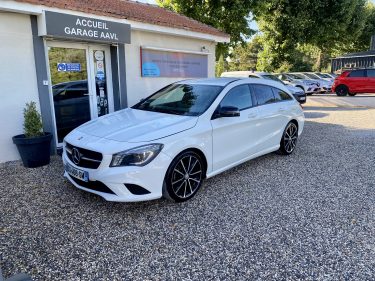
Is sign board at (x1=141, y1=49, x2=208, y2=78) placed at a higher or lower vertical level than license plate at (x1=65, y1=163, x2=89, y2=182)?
higher

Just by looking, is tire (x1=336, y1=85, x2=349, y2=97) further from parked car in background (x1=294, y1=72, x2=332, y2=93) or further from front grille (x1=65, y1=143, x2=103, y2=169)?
front grille (x1=65, y1=143, x2=103, y2=169)

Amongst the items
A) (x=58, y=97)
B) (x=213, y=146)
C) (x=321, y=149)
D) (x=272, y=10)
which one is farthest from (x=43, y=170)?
(x=272, y=10)

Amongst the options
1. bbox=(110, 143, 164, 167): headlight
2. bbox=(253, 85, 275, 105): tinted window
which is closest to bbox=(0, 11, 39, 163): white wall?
bbox=(110, 143, 164, 167): headlight

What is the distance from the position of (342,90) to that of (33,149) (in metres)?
19.8

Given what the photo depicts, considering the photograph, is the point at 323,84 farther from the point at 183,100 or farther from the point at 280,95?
the point at 183,100

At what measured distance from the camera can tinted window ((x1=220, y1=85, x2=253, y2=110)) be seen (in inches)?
187

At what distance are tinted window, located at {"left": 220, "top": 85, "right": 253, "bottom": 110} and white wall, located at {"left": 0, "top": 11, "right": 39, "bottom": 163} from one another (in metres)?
3.84

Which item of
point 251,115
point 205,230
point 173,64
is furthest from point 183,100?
point 173,64

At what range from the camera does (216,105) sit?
4512 millimetres

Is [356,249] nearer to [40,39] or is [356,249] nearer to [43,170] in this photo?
[43,170]

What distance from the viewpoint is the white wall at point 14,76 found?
559 cm

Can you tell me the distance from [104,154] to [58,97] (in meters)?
3.71

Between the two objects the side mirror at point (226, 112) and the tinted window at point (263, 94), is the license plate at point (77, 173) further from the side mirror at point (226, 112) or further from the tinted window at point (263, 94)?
the tinted window at point (263, 94)

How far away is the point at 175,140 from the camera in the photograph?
3799 millimetres
